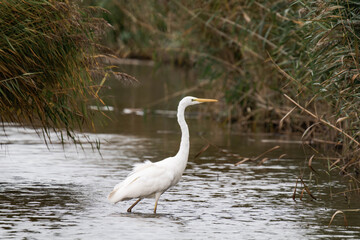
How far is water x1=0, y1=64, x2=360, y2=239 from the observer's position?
745 centimetres

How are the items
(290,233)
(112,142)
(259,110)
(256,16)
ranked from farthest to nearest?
1. (259,110)
2. (256,16)
3. (112,142)
4. (290,233)

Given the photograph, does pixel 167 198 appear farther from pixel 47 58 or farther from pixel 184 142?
pixel 47 58

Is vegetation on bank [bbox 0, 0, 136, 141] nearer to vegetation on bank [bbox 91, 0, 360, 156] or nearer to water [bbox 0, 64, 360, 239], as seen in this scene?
water [bbox 0, 64, 360, 239]

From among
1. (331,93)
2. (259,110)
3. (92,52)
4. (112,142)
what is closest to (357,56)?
(331,93)

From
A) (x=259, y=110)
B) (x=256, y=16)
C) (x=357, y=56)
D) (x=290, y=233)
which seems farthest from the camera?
(x=259, y=110)

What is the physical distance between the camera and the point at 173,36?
1808 cm

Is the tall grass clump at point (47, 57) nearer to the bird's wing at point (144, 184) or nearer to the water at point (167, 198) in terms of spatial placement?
the water at point (167, 198)

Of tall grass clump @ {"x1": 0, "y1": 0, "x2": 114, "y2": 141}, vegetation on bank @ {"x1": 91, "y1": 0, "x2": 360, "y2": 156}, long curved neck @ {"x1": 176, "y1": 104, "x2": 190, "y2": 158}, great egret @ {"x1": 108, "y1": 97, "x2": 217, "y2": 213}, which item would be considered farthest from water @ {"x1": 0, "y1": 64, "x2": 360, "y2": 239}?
vegetation on bank @ {"x1": 91, "y1": 0, "x2": 360, "y2": 156}

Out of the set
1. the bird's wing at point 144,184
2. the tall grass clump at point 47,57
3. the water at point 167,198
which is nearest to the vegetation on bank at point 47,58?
the tall grass clump at point 47,57

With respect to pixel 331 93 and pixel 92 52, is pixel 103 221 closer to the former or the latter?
pixel 92 52

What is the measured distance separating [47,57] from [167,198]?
2397 millimetres

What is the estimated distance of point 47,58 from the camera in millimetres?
8617

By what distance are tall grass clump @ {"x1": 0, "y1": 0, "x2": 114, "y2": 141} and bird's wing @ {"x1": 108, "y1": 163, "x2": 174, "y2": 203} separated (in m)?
1.23

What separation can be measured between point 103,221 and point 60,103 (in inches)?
72.9
